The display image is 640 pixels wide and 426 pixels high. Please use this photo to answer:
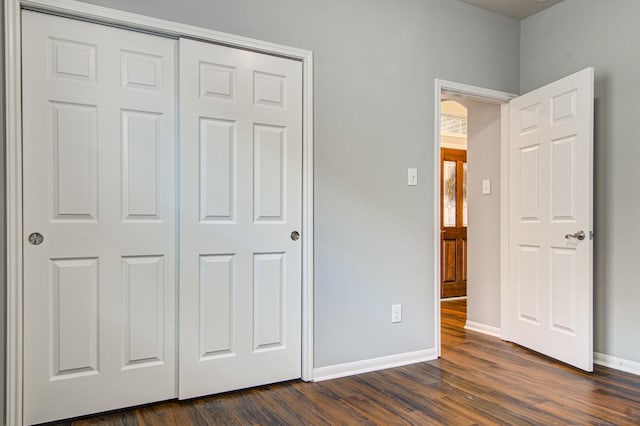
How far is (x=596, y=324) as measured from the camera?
3.15 m

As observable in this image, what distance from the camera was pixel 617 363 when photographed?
2994 mm

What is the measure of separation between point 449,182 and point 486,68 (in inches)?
101

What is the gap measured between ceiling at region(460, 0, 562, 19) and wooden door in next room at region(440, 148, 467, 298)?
2.37 m

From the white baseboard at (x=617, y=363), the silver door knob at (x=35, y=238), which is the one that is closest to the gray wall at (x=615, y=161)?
the white baseboard at (x=617, y=363)

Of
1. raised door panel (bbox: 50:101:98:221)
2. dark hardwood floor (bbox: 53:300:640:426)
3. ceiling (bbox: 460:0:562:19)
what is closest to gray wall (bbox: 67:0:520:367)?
ceiling (bbox: 460:0:562:19)

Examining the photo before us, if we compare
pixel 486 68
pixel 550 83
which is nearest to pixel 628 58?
pixel 550 83

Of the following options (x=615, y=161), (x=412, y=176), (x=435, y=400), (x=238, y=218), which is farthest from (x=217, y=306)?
(x=615, y=161)

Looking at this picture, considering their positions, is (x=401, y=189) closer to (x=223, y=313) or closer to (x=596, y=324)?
(x=223, y=313)

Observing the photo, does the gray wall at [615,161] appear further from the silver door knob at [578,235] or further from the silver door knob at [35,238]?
the silver door knob at [35,238]

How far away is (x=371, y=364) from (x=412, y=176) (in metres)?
1.31

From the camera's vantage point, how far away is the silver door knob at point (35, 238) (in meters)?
2.12

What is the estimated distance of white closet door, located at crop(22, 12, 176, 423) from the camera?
214 centimetres

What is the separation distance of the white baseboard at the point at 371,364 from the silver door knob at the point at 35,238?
1671 mm

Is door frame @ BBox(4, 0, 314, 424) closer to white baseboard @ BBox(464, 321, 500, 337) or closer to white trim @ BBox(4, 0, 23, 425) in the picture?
white trim @ BBox(4, 0, 23, 425)
